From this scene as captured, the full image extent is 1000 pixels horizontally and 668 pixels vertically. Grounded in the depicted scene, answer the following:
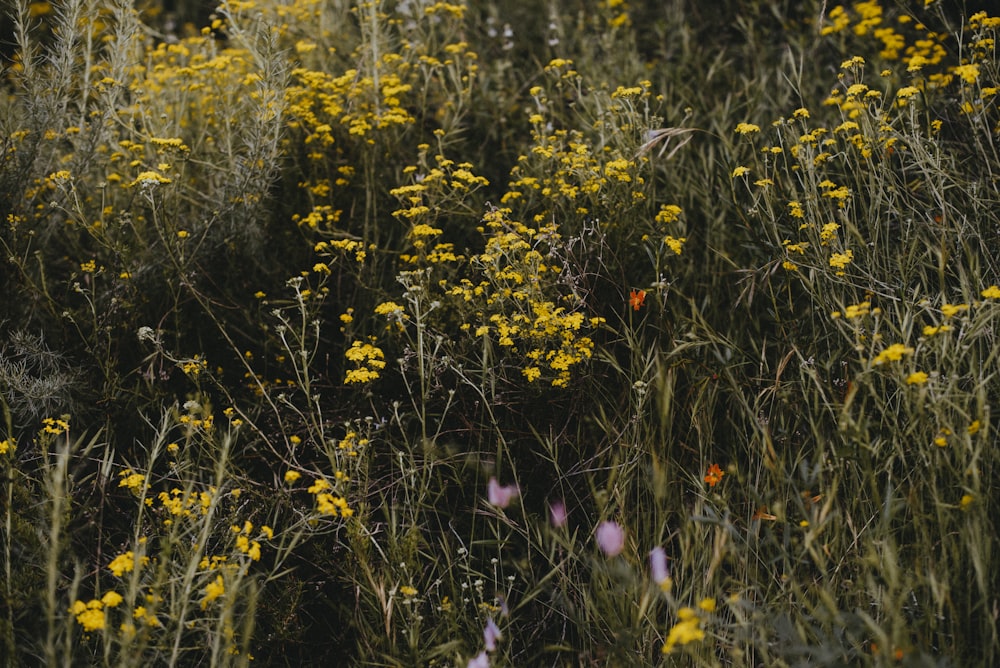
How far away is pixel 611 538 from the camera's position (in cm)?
183

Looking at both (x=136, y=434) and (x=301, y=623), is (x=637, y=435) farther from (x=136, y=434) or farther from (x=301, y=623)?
(x=136, y=434)

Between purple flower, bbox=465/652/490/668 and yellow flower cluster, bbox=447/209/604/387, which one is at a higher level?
yellow flower cluster, bbox=447/209/604/387

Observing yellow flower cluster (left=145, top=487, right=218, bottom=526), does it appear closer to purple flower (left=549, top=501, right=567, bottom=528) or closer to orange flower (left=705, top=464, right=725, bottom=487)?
purple flower (left=549, top=501, right=567, bottom=528)

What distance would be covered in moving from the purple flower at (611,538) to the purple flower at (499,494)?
25 centimetres

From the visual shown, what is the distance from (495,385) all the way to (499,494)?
0.33 metres

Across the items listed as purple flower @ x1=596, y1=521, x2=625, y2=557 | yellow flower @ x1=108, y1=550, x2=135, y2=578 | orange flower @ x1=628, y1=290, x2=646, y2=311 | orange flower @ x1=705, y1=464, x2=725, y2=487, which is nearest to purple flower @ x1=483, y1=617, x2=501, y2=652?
purple flower @ x1=596, y1=521, x2=625, y2=557

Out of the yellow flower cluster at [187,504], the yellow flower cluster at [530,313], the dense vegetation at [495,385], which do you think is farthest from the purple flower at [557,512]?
the yellow flower cluster at [187,504]

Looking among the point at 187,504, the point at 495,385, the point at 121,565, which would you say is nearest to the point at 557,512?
the point at 495,385

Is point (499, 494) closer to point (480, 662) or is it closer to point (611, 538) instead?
point (611, 538)

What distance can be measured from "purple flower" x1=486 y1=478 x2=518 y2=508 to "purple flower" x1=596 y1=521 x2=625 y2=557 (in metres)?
0.25

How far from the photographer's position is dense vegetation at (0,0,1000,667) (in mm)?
1619

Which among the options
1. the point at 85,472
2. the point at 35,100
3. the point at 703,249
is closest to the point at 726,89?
the point at 703,249

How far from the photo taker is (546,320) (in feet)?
6.63

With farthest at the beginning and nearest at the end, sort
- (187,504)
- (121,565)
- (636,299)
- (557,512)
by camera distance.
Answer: (636,299) → (557,512) → (187,504) → (121,565)
